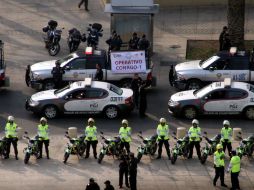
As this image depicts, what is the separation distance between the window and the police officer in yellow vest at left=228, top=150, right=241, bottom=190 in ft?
32.7

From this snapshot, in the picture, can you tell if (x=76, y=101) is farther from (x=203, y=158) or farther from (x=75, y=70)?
(x=203, y=158)

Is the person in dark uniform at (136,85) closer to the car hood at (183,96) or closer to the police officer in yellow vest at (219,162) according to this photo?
the car hood at (183,96)

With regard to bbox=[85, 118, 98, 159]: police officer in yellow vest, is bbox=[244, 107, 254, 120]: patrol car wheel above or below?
above

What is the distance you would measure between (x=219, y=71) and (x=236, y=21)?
172 inches

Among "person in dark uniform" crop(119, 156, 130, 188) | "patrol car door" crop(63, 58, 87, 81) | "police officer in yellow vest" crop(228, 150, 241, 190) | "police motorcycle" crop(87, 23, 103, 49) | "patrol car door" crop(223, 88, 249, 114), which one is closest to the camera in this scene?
"police officer in yellow vest" crop(228, 150, 241, 190)

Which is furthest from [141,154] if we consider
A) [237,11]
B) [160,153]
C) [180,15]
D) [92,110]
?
[180,15]

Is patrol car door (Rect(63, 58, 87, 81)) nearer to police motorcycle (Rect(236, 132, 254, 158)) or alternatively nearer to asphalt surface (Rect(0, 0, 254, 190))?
asphalt surface (Rect(0, 0, 254, 190))

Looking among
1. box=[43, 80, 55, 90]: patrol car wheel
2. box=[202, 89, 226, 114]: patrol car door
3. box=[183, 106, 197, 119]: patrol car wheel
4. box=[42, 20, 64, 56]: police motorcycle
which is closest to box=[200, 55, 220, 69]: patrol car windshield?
box=[202, 89, 226, 114]: patrol car door

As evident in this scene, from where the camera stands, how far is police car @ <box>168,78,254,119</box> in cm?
2691

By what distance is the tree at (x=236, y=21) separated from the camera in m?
32.8

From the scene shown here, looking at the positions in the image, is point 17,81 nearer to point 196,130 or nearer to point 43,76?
point 43,76

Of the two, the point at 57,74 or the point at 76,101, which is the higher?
the point at 57,74

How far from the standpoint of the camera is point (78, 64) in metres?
29.8

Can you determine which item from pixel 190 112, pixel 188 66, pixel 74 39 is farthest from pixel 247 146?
pixel 74 39
